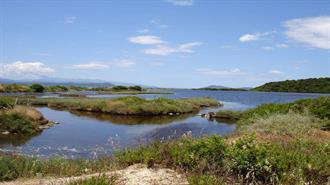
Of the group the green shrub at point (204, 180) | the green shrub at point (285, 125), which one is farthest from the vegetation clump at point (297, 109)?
the green shrub at point (204, 180)

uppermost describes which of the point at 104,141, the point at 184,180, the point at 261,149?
the point at 261,149

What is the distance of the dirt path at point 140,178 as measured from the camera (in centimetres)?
778

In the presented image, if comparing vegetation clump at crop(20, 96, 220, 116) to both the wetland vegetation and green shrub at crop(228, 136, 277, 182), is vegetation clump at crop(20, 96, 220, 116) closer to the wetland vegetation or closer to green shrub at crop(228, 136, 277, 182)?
the wetland vegetation

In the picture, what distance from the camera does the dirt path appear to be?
7781 mm

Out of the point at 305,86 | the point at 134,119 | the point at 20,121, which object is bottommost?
the point at 134,119

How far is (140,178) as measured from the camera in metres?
8.02

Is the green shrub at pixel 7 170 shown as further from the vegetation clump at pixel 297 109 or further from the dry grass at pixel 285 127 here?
the vegetation clump at pixel 297 109

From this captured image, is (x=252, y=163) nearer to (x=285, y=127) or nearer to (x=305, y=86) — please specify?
(x=285, y=127)

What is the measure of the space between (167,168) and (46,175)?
2.86 m

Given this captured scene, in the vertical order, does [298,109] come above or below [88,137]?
above

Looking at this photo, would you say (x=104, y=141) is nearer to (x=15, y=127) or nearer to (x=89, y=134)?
(x=89, y=134)

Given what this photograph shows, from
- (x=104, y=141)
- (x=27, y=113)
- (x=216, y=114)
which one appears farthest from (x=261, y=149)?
(x=216, y=114)

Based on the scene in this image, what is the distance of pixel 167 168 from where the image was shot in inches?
349

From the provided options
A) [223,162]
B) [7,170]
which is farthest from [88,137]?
[223,162]
